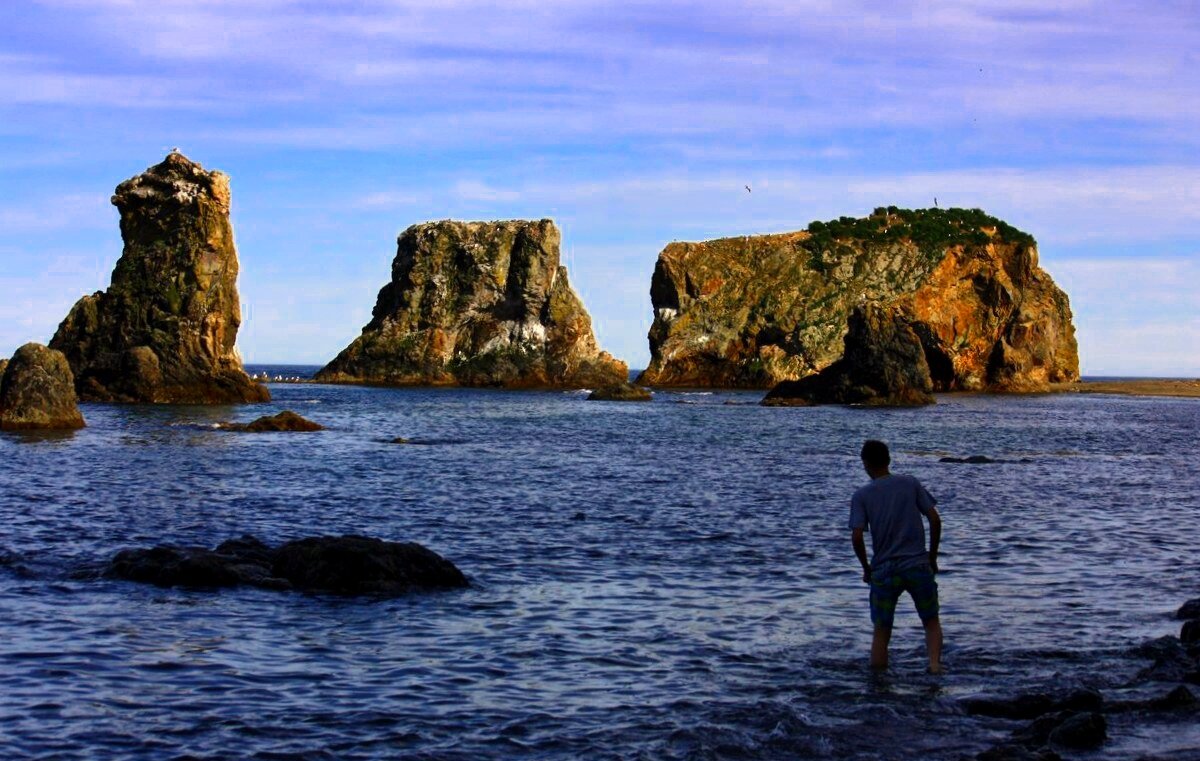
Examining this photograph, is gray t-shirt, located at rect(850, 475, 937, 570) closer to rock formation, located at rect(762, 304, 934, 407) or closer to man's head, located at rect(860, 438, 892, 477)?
man's head, located at rect(860, 438, 892, 477)

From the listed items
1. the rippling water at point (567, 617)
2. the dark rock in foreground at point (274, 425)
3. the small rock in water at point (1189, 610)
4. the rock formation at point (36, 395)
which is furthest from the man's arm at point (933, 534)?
the rock formation at point (36, 395)

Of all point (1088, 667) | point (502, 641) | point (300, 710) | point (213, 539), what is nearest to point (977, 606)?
point (1088, 667)

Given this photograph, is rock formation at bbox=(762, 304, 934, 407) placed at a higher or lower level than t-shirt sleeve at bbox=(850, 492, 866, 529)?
higher

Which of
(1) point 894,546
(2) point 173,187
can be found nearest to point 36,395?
(2) point 173,187

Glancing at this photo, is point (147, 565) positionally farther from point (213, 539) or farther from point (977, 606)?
point (977, 606)

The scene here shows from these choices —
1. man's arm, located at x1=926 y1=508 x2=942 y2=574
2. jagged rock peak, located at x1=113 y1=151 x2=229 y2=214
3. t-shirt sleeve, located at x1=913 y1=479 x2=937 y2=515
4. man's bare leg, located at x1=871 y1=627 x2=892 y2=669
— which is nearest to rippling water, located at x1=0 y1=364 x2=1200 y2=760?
man's bare leg, located at x1=871 y1=627 x2=892 y2=669

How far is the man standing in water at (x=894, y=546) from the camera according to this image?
14.0 meters

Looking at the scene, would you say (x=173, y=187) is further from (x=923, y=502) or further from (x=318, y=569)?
(x=923, y=502)

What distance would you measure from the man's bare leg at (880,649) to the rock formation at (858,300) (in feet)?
420

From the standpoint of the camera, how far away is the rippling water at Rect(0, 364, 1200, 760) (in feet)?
39.6

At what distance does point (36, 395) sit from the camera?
57031 mm

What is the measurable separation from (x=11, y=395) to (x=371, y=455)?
67.1 feet

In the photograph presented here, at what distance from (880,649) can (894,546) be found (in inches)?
48.5

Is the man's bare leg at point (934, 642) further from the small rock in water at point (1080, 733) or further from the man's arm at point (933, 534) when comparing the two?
the small rock in water at point (1080, 733)
